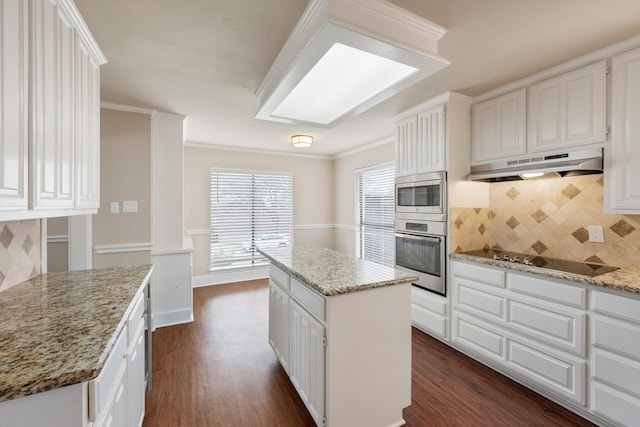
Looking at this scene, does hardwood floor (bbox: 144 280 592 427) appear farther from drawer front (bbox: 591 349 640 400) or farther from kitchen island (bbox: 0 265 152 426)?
kitchen island (bbox: 0 265 152 426)

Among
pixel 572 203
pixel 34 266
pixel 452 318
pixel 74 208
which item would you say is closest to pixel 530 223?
pixel 572 203

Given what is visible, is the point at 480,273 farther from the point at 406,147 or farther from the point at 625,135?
the point at 406,147

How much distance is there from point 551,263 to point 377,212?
9.00 ft

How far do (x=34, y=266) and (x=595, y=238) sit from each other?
4012 mm

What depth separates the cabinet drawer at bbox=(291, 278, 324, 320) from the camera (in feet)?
5.15

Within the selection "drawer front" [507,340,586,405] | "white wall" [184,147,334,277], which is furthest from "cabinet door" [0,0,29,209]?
"white wall" [184,147,334,277]

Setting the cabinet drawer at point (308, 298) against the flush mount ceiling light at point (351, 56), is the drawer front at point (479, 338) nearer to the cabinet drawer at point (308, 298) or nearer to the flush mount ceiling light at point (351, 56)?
the cabinet drawer at point (308, 298)

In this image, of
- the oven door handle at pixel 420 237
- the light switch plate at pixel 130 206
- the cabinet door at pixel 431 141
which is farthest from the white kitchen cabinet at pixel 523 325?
the light switch plate at pixel 130 206

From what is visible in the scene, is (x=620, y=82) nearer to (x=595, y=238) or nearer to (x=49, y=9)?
(x=595, y=238)

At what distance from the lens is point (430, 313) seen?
2869 mm

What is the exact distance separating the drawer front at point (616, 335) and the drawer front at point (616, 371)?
48 mm

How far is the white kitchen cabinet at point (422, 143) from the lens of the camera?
2711 mm

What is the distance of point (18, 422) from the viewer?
0.74 metres

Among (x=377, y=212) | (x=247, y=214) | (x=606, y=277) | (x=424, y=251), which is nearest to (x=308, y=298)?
(x=424, y=251)
